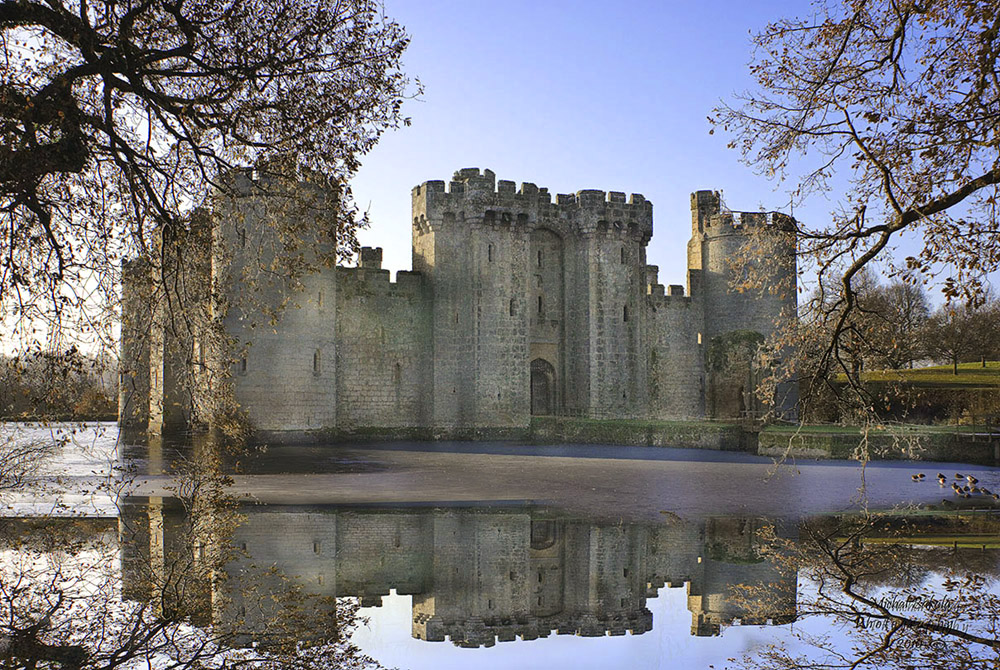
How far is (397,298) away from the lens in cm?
3088

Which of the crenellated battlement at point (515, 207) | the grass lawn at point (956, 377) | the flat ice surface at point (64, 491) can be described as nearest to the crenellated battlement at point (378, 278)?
the crenellated battlement at point (515, 207)

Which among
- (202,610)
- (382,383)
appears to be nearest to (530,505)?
(202,610)

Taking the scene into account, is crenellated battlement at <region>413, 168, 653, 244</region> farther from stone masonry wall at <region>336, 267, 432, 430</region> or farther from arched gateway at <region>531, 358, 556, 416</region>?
arched gateway at <region>531, 358, 556, 416</region>

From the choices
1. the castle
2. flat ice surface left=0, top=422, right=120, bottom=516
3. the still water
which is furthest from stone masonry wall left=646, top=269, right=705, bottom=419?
flat ice surface left=0, top=422, right=120, bottom=516

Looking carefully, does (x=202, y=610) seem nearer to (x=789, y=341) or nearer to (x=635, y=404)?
(x=789, y=341)

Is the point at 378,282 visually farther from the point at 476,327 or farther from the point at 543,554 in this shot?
the point at 543,554

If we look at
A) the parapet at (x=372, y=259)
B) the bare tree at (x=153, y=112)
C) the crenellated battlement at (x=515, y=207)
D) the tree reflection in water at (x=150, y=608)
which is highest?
the crenellated battlement at (x=515, y=207)

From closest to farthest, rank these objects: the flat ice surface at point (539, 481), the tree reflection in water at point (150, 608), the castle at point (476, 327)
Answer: the tree reflection in water at point (150, 608) < the flat ice surface at point (539, 481) < the castle at point (476, 327)

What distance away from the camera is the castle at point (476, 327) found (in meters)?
27.5

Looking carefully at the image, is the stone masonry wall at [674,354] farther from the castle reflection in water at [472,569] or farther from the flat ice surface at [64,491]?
the castle reflection in water at [472,569]

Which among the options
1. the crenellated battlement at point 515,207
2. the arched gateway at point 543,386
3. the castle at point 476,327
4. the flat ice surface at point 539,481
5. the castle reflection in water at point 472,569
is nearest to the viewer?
the castle reflection in water at point 472,569

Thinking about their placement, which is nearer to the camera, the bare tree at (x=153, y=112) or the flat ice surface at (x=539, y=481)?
the bare tree at (x=153, y=112)

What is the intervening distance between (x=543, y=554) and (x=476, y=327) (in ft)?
71.1

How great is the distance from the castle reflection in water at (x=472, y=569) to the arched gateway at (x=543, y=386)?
22154mm
